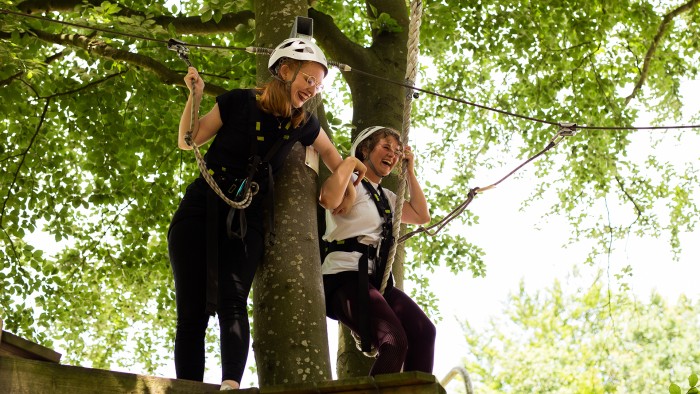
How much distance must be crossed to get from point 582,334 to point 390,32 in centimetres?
2059

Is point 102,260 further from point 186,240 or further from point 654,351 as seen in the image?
point 654,351

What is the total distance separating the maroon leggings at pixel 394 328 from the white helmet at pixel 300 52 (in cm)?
100

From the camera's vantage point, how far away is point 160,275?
33.3ft

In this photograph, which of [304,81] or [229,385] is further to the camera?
[304,81]

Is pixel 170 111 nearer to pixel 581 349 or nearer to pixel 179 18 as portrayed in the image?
pixel 179 18

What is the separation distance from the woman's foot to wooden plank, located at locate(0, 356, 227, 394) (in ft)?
0.30

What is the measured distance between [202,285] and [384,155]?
1178 mm

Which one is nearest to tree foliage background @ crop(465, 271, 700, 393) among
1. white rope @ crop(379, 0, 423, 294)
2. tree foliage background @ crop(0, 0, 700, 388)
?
tree foliage background @ crop(0, 0, 700, 388)

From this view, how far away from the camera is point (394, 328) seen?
3.80 metres

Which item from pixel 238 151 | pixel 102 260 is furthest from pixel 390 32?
pixel 102 260

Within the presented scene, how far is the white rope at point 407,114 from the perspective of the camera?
4.13 meters

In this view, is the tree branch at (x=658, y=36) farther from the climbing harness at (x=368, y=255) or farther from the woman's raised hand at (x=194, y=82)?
the woman's raised hand at (x=194, y=82)

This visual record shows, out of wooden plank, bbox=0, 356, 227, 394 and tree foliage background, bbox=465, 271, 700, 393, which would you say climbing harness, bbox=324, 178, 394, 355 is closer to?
wooden plank, bbox=0, 356, 227, 394

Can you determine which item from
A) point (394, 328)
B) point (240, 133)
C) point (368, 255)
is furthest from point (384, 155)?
point (394, 328)
